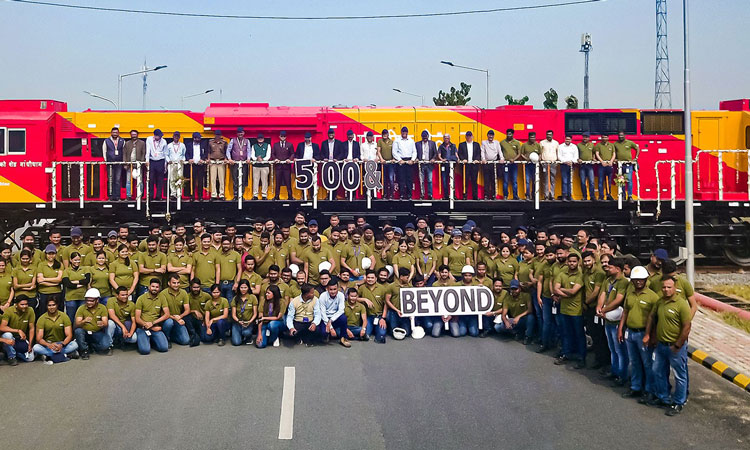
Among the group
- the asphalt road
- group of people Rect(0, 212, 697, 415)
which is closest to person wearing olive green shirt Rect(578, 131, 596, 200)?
group of people Rect(0, 212, 697, 415)

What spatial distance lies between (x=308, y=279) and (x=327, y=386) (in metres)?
4.27

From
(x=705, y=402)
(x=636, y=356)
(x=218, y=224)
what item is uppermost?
(x=218, y=224)

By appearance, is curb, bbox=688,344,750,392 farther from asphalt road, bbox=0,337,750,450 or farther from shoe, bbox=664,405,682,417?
shoe, bbox=664,405,682,417

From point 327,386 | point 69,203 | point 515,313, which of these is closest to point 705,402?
point 515,313

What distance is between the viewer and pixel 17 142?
17.7 meters

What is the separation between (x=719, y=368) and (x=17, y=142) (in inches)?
632

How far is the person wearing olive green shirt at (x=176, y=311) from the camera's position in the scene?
473 inches

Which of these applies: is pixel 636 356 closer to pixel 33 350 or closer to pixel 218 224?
pixel 33 350

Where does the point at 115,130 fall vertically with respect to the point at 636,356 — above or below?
above

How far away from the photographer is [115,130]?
1736 cm

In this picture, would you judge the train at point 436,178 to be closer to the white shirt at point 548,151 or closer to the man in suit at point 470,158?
the man in suit at point 470,158

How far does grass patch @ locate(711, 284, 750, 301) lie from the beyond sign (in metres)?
6.52

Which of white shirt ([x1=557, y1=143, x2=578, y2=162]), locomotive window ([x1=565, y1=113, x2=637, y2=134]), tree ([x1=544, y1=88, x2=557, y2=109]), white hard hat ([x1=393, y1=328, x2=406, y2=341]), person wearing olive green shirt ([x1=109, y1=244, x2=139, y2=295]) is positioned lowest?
white hard hat ([x1=393, y1=328, x2=406, y2=341])

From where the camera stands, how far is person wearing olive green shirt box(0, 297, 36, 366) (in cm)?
1100
